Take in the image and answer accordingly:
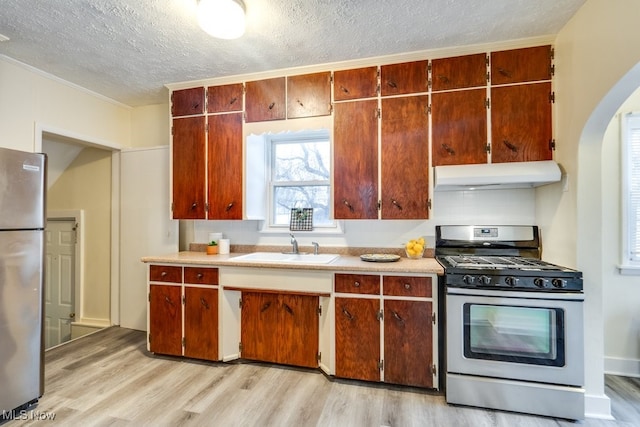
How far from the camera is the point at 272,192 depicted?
3.19 meters

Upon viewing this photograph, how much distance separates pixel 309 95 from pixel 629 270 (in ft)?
9.33

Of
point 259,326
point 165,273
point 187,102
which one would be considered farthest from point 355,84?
point 165,273

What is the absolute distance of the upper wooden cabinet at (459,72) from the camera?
7.77 feet

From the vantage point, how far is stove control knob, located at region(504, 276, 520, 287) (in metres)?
1.94

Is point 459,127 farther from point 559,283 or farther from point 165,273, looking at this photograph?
point 165,273

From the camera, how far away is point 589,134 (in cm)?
191

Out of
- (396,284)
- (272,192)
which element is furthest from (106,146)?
(396,284)

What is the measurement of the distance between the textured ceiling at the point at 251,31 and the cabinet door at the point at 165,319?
1.91 metres

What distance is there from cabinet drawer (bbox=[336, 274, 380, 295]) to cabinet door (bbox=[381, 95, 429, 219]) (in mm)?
564

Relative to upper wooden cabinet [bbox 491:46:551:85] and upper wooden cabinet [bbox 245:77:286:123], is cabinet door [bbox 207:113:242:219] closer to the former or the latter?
upper wooden cabinet [bbox 245:77:286:123]

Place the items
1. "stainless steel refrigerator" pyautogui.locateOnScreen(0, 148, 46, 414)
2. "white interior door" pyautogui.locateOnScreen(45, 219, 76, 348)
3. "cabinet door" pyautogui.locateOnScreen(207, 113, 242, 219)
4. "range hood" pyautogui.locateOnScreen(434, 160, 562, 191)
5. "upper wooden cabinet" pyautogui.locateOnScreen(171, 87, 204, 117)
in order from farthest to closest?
"white interior door" pyautogui.locateOnScreen(45, 219, 76, 348), "upper wooden cabinet" pyautogui.locateOnScreen(171, 87, 204, 117), "cabinet door" pyautogui.locateOnScreen(207, 113, 242, 219), "range hood" pyautogui.locateOnScreen(434, 160, 562, 191), "stainless steel refrigerator" pyautogui.locateOnScreen(0, 148, 46, 414)

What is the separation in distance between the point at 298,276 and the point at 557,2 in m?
2.43

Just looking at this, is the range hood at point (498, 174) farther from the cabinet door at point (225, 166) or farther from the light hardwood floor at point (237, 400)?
the cabinet door at point (225, 166)

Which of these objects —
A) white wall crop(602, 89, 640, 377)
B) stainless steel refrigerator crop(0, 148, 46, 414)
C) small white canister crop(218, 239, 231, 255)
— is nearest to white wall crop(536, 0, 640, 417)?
white wall crop(602, 89, 640, 377)
